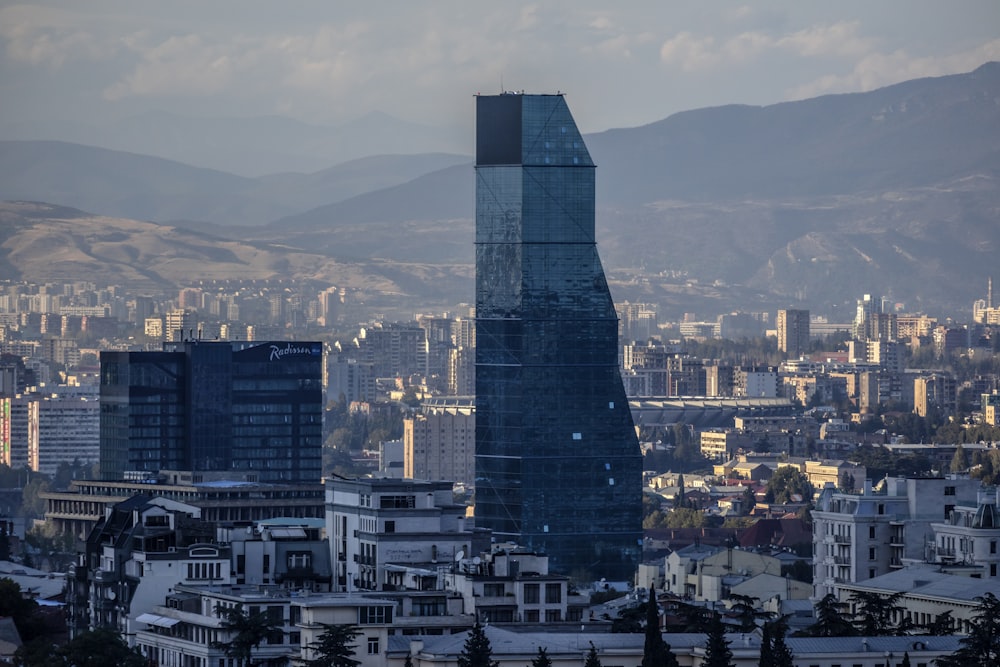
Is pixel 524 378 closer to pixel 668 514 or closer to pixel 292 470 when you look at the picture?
pixel 292 470

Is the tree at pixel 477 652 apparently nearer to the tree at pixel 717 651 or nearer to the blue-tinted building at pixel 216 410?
the tree at pixel 717 651

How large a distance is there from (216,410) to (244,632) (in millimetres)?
80020

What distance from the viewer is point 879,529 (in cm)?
9450

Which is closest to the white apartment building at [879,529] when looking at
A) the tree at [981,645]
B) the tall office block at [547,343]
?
the tree at [981,645]

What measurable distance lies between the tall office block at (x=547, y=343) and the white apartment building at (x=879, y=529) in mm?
31154

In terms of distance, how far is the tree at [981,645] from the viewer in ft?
220

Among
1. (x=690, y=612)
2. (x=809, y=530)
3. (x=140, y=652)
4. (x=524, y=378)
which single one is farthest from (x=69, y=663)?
(x=809, y=530)

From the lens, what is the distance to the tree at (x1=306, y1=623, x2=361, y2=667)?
66.4 metres

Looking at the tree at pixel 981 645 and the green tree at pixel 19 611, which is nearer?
the tree at pixel 981 645

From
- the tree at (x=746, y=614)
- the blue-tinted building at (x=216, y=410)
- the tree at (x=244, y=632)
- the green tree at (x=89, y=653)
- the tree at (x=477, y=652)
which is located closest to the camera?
the tree at (x=477, y=652)

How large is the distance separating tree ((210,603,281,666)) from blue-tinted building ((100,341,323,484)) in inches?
2979

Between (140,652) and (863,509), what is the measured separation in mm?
26416

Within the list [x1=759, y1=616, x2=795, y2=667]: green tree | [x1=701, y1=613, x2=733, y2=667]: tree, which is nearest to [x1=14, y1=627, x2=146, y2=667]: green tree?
[x1=701, y1=613, x2=733, y2=667]: tree

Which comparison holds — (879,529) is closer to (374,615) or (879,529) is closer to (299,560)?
(299,560)
